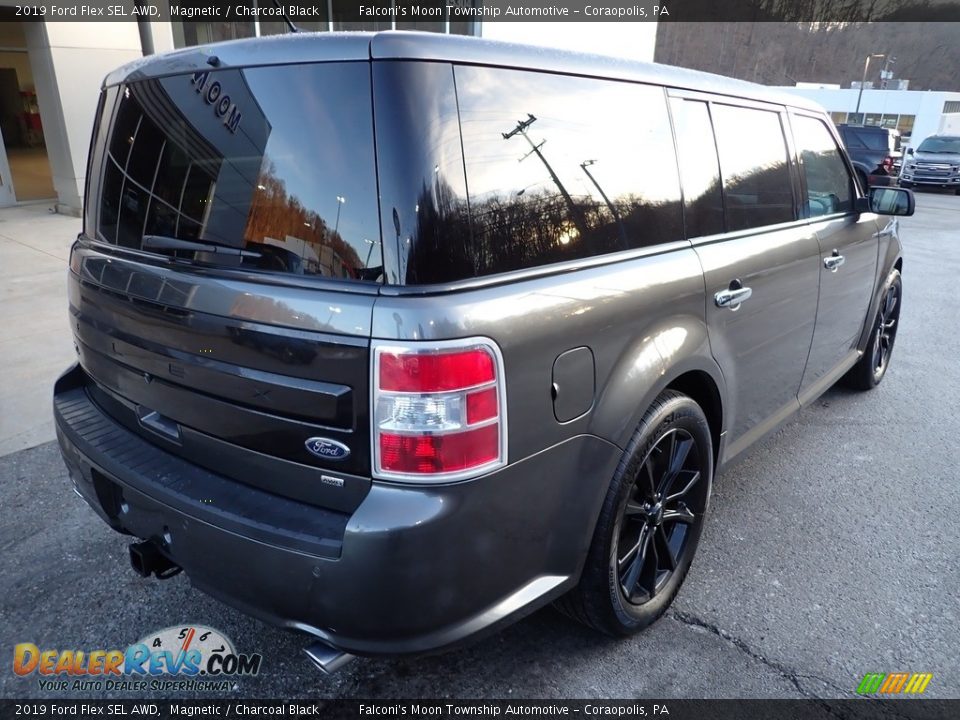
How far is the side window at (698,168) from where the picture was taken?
2.47 meters

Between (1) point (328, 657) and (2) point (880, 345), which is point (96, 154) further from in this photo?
(2) point (880, 345)

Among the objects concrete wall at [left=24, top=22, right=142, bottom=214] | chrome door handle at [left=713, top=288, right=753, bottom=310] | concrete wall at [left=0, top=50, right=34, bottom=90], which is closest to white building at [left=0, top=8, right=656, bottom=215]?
concrete wall at [left=24, top=22, right=142, bottom=214]

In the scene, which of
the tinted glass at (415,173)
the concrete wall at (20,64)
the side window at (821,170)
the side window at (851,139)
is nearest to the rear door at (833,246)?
the side window at (821,170)

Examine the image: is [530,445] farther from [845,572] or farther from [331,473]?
[845,572]

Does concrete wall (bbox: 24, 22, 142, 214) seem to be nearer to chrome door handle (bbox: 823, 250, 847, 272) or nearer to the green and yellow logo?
chrome door handle (bbox: 823, 250, 847, 272)

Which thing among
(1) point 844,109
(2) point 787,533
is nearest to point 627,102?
(2) point 787,533

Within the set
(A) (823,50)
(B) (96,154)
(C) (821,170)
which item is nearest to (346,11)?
(C) (821,170)

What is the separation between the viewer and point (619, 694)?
2215 millimetres

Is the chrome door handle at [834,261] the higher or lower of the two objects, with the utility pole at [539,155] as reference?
lower

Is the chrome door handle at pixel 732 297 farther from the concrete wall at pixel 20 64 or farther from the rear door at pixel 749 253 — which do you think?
the concrete wall at pixel 20 64

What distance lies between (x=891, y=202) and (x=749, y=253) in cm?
178

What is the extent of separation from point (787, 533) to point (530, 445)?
195 centimetres

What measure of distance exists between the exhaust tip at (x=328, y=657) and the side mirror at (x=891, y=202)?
12.5 feet

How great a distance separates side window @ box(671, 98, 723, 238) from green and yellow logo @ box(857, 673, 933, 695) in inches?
64.6
